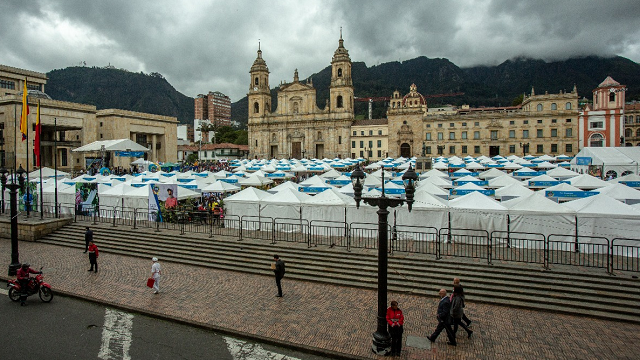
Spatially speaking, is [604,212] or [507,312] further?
[604,212]

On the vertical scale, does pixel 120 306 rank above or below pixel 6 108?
below

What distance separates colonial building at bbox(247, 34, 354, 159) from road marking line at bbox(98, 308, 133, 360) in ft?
229

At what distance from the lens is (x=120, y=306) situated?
1042cm

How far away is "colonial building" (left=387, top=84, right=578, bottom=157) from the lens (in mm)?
Result: 67000

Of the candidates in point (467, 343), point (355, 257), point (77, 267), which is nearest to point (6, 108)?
point (77, 267)

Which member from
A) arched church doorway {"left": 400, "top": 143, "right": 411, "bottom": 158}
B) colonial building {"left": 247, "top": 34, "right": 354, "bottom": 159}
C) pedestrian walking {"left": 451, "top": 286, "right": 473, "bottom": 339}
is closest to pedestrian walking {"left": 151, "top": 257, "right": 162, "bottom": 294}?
pedestrian walking {"left": 451, "top": 286, "right": 473, "bottom": 339}

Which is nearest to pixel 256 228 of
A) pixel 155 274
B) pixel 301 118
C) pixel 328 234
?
pixel 328 234

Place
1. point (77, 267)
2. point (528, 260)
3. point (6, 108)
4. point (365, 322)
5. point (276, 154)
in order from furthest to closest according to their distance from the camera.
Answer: point (276, 154), point (6, 108), point (77, 267), point (528, 260), point (365, 322)

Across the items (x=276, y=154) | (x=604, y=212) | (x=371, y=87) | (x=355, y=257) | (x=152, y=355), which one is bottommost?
(x=152, y=355)

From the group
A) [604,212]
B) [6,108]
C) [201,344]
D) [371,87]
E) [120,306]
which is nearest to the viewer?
[201,344]

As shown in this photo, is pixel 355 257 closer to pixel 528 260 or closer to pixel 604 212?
pixel 528 260

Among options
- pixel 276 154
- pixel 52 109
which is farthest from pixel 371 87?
pixel 52 109

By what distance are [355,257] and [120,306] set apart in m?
7.30

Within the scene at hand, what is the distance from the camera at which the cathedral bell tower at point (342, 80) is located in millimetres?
79312
